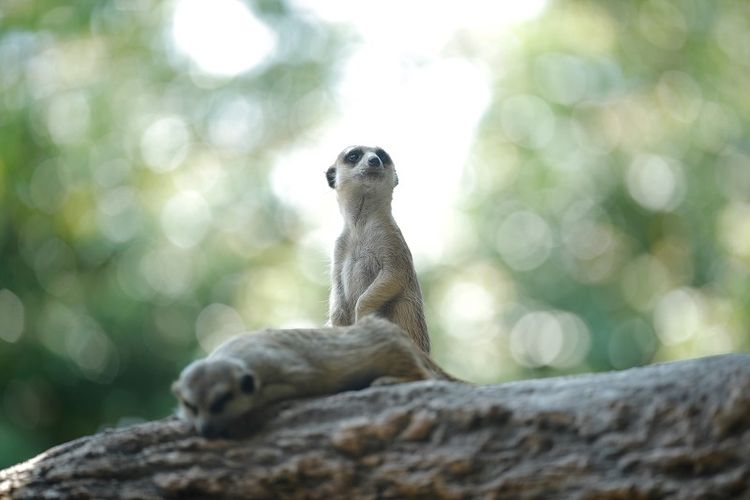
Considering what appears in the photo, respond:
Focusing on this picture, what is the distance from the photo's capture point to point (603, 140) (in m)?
17.4

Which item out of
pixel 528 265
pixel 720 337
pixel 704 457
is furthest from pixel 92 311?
pixel 704 457

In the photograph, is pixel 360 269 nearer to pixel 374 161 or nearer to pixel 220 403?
pixel 374 161

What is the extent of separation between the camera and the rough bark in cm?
424

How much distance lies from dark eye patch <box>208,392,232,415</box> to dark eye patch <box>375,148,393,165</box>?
369cm

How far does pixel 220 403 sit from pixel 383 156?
3814 millimetres

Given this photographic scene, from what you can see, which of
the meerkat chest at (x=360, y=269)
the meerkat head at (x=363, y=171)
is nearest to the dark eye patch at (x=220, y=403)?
the meerkat chest at (x=360, y=269)

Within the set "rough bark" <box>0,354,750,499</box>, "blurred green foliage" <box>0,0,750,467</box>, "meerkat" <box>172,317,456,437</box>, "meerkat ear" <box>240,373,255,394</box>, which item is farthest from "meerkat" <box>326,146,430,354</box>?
"blurred green foliage" <box>0,0,750,467</box>

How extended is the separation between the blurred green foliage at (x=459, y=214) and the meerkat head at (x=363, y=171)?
23.1 ft

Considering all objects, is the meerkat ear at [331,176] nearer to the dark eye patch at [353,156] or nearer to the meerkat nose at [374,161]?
the dark eye patch at [353,156]

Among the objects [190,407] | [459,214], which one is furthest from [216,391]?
[459,214]

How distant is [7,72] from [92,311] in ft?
13.4

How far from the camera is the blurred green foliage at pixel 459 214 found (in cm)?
1467

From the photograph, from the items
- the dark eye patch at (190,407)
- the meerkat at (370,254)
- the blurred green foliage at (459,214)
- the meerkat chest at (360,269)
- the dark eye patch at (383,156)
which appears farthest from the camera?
the blurred green foliage at (459,214)

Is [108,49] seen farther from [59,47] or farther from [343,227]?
[343,227]
